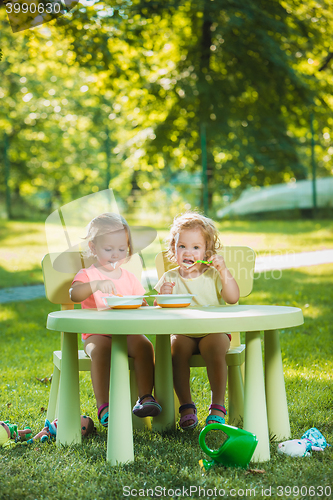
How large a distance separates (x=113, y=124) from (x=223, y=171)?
12379mm

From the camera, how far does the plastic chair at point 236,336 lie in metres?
2.96

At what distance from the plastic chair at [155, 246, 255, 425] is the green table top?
43cm

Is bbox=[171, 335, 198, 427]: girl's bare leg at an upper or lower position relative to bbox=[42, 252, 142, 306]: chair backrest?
lower

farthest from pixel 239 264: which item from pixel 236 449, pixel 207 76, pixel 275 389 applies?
pixel 207 76

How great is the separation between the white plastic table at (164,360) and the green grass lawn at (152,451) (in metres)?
0.08

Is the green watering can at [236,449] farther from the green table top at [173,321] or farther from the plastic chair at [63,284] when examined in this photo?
the plastic chair at [63,284]

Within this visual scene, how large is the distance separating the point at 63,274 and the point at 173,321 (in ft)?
3.23

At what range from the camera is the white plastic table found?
92.5 inches

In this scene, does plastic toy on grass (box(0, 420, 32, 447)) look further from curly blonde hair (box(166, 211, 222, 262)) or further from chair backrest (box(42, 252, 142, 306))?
curly blonde hair (box(166, 211, 222, 262))

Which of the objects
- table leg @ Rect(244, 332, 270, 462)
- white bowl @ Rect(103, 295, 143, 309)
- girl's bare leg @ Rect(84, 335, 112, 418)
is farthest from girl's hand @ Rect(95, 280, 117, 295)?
table leg @ Rect(244, 332, 270, 462)

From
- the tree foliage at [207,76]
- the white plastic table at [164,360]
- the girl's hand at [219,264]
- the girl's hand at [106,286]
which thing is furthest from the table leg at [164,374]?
the tree foliage at [207,76]

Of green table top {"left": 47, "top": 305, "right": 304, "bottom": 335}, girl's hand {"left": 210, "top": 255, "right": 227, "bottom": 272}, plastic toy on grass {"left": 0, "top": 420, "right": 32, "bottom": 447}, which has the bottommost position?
plastic toy on grass {"left": 0, "top": 420, "right": 32, "bottom": 447}

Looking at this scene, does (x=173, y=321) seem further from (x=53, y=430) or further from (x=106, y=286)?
(x=53, y=430)

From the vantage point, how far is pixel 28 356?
4.67m
